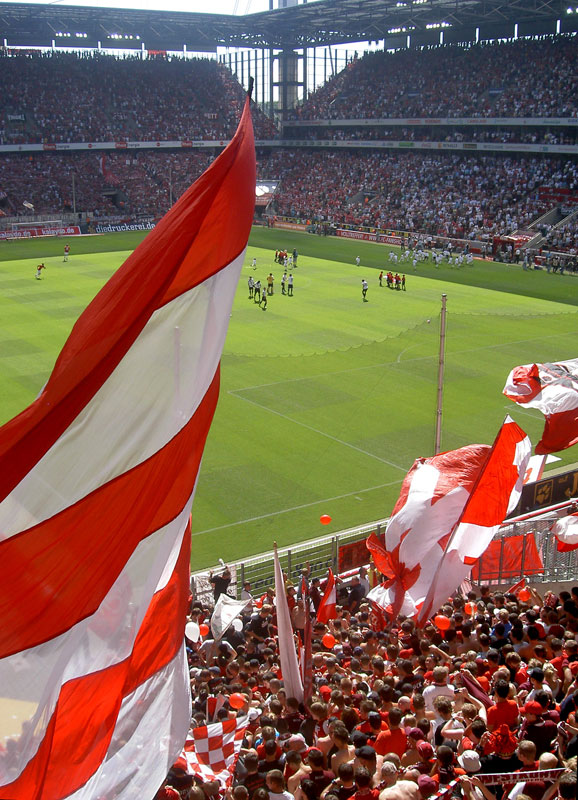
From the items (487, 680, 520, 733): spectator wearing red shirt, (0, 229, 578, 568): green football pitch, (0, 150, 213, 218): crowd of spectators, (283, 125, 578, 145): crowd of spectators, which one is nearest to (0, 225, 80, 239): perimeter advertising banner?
(0, 150, 213, 218): crowd of spectators

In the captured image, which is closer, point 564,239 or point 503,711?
point 503,711

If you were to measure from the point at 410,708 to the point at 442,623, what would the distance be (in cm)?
259

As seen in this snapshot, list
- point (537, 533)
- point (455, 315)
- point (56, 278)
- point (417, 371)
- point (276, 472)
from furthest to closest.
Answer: point (56, 278) < point (455, 315) < point (417, 371) < point (276, 472) < point (537, 533)

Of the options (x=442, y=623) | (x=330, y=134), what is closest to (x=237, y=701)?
(x=442, y=623)

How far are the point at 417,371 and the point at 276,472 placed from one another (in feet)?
30.7

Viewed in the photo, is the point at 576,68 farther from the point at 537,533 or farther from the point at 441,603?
the point at 441,603

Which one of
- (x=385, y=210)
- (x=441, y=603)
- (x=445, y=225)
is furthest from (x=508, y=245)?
(x=441, y=603)

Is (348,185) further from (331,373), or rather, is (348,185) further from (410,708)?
(410,708)

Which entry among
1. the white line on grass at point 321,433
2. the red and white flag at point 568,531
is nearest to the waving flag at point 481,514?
the red and white flag at point 568,531

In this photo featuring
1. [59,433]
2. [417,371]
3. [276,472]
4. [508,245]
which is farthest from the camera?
[508,245]

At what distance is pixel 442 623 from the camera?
30.2ft

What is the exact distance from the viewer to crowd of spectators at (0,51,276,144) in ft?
235

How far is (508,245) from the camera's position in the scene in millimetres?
51469

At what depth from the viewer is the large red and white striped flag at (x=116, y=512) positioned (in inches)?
190
